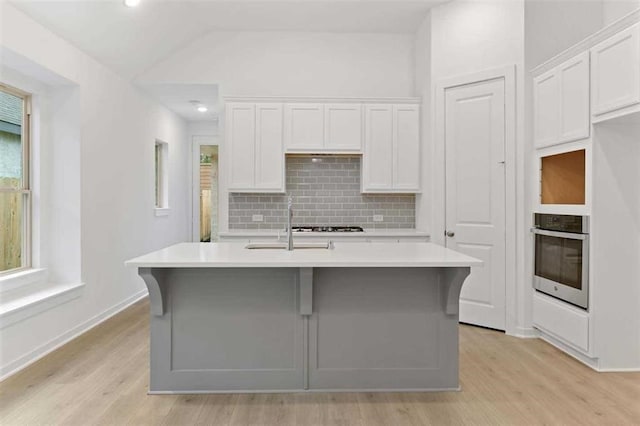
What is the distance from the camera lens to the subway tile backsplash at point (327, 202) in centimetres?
541

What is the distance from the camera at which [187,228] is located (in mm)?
7816

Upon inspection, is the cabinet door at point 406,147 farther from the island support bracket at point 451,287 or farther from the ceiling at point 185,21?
the island support bracket at point 451,287

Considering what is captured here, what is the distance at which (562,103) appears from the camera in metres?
3.60

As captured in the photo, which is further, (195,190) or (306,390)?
(195,190)

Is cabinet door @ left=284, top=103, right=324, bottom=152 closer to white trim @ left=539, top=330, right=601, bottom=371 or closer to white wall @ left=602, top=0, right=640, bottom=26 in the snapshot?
white wall @ left=602, top=0, right=640, bottom=26

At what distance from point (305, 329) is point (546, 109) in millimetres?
2747

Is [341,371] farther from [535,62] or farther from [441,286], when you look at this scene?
[535,62]

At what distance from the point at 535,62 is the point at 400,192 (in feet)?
6.00

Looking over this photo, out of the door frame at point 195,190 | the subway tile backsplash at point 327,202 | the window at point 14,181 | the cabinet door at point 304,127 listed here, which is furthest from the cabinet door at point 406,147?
the door frame at point 195,190

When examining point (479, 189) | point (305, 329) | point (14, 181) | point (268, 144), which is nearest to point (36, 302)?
point (14, 181)

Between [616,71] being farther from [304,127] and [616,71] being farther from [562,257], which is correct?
[304,127]

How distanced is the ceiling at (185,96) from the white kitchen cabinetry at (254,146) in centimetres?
79

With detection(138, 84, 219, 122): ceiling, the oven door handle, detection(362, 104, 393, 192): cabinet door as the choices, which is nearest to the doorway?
detection(138, 84, 219, 122): ceiling

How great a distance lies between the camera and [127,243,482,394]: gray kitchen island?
284 centimetres
